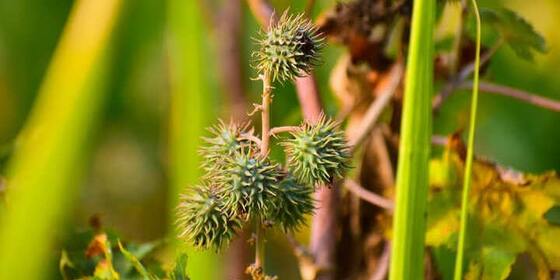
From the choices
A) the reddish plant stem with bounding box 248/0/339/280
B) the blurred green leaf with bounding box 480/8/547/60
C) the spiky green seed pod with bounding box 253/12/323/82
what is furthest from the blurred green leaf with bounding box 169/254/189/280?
the blurred green leaf with bounding box 480/8/547/60

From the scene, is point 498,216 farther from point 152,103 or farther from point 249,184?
point 152,103

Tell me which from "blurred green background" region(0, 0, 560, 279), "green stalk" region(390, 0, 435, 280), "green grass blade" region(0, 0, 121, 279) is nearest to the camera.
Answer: "green grass blade" region(0, 0, 121, 279)

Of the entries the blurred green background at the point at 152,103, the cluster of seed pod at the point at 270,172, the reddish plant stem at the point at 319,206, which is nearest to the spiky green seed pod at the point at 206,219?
the cluster of seed pod at the point at 270,172

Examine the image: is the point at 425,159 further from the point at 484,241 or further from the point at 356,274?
the point at 356,274

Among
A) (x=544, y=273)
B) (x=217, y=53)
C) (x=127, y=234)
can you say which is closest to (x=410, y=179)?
(x=544, y=273)

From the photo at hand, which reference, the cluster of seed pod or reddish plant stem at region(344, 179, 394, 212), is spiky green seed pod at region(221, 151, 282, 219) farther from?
reddish plant stem at region(344, 179, 394, 212)

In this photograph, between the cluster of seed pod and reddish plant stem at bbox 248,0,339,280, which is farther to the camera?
reddish plant stem at bbox 248,0,339,280

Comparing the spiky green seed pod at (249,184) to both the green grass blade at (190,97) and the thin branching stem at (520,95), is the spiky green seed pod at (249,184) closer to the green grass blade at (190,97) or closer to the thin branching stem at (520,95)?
the green grass blade at (190,97)
